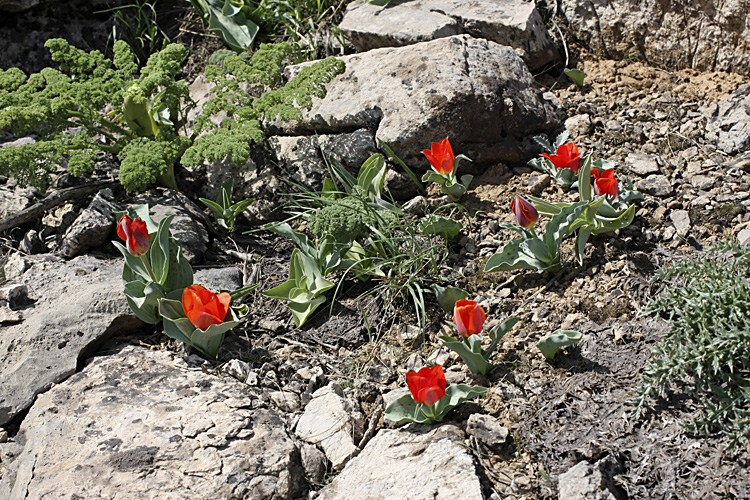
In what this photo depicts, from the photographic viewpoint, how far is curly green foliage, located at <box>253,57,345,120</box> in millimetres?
3463

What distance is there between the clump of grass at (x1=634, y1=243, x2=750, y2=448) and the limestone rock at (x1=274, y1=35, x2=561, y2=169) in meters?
1.48

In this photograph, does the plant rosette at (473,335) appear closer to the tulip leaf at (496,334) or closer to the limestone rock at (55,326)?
the tulip leaf at (496,334)

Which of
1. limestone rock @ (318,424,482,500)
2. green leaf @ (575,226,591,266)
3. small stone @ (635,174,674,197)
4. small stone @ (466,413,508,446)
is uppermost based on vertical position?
small stone @ (635,174,674,197)

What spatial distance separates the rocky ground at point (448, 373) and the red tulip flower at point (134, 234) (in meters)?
0.36

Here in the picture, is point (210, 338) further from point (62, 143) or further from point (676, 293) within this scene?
point (676, 293)

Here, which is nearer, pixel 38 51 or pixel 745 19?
pixel 745 19

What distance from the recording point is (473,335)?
2600 millimetres

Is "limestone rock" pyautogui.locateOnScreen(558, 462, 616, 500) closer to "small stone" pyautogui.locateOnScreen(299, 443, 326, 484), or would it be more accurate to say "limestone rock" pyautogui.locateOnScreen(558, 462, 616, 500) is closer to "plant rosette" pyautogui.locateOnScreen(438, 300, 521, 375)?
"plant rosette" pyautogui.locateOnScreen(438, 300, 521, 375)

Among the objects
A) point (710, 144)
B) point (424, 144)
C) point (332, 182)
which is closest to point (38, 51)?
point (332, 182)

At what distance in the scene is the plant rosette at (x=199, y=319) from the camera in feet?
9.00

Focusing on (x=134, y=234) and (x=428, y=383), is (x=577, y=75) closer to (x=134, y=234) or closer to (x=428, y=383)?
(x=428, y=383)

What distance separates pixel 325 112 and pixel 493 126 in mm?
966

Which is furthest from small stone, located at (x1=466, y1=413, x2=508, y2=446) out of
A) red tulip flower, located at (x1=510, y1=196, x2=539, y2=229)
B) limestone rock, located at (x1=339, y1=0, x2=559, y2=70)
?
limestone rock, located at (x1=339, y1=0, x2=559, y2=70)

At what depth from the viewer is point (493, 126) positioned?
3.59 metres
